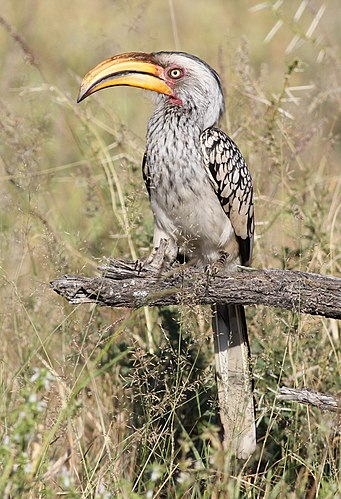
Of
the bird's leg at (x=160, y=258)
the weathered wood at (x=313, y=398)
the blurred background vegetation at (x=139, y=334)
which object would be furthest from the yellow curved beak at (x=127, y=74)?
the weathered wood at (x=313, y=398)

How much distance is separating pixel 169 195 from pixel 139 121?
135 inches

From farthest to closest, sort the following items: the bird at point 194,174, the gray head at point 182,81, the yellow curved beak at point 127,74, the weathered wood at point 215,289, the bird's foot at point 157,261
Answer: the gray head at point 182,81
the bird at point 194,174
the yellow curved beak at point 127,74
the bird's foot at point 157,261
the weathered wood at point 215,289

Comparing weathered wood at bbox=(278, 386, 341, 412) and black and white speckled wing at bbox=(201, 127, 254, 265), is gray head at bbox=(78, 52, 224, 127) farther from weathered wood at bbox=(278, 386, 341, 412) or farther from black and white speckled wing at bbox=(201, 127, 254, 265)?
weathered wood at bbox=(278, 386, 341, 412)

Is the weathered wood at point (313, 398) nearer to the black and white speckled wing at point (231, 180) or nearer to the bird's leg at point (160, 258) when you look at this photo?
the bird's leg at point (160, 258)

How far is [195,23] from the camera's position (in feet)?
30.7

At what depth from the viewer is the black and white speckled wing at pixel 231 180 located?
3768 mm

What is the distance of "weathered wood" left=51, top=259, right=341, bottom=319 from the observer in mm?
2969

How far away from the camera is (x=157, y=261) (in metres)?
3.58

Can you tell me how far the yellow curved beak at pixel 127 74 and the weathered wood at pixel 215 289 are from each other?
818 millimetres

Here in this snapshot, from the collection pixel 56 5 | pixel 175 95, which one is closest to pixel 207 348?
pixel 175 95

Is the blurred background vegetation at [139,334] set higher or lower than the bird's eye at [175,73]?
lower

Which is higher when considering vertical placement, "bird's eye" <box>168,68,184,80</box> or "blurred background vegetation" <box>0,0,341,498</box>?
"bird's eye" <box>168,68,184,80</box>

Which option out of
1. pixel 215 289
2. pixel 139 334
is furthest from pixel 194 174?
pixel 139 334

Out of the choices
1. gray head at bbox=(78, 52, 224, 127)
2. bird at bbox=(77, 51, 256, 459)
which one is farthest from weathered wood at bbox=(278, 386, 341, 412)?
gray head at bbox=(78, 52, 224, 127)
